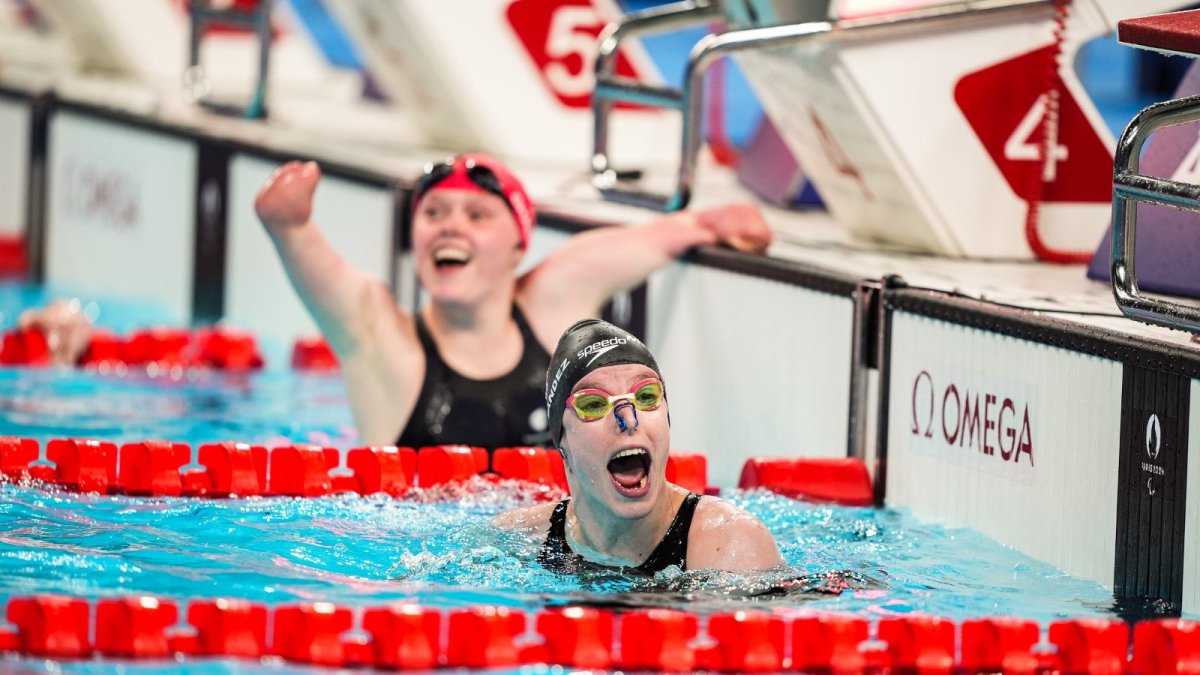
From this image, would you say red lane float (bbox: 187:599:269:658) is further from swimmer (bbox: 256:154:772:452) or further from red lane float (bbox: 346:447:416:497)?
swimmer (bbox: 256:154:772:452)

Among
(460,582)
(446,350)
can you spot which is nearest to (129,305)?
(446,350)

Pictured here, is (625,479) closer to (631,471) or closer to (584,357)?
(631,471)

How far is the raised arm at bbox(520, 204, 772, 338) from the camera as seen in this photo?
5.47 meters

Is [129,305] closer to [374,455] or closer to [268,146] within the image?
[268,146]

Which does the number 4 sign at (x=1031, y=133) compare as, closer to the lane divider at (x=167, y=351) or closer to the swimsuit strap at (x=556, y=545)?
the swimsuit strap at (x=556, y=545)

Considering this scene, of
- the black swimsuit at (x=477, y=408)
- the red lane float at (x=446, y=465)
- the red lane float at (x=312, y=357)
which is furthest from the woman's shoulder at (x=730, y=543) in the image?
the red lane float at (x=312, y=357)

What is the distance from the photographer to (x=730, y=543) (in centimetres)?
377

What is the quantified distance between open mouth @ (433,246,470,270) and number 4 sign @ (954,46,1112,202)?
4.95 ft

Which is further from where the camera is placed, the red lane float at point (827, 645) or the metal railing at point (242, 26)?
the metal railing at point (242, 26)

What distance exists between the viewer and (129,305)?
9312 mm

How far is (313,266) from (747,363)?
4.27 ft

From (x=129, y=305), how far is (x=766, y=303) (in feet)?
15.5

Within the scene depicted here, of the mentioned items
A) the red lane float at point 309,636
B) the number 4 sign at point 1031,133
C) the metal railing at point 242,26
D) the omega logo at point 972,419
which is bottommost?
the red lane float at point 309,636

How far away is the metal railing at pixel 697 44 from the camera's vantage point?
5.42 meters
